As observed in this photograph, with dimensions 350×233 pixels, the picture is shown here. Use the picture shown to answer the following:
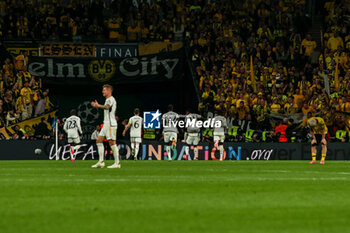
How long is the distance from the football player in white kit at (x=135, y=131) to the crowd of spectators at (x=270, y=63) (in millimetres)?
3461

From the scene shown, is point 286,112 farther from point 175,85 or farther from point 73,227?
point 73,227

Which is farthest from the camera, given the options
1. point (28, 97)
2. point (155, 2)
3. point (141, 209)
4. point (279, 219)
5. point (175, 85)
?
point (155, 2)

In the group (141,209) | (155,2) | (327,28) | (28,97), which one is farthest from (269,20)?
(141,209)

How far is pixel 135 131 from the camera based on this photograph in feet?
83.0

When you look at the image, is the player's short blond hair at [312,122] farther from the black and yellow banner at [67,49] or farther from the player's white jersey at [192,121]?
the black and yellow banner at [67,49]

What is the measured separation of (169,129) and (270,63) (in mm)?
7243

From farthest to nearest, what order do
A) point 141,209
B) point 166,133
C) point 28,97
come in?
point 28,97, point 166,133, point 141,209

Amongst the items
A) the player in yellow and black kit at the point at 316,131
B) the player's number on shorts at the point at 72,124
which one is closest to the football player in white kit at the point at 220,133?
the player in yellow and black kit at the point at 316,131

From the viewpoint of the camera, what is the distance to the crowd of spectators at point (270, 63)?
27.6m

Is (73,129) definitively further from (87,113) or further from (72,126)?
(87,113)

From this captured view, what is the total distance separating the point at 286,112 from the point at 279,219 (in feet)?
70.6

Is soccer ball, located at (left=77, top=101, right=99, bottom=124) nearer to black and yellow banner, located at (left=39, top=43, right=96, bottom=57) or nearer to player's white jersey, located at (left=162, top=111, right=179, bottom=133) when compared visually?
black and yellow banner, located at (left=39, top=43, right=96, bottom=57)

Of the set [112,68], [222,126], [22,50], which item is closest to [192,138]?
→ [222,126]

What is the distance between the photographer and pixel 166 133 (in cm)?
2611
